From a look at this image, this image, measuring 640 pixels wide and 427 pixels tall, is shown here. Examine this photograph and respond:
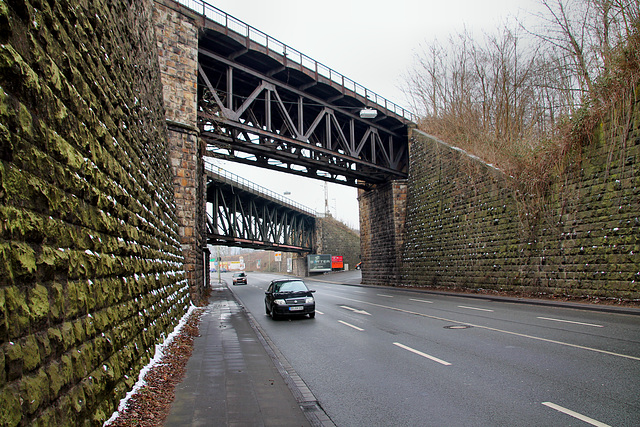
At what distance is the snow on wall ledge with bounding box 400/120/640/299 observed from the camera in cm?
1477

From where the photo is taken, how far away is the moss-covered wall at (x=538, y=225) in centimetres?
1476

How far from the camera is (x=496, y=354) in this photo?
786cm

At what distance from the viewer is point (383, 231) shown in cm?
3453

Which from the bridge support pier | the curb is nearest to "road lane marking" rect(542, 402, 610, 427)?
the curb

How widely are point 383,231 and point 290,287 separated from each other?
1996cm

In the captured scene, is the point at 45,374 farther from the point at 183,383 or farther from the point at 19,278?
the point at 183,383

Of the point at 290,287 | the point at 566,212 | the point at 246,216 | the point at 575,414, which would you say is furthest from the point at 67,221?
the point at 246,216

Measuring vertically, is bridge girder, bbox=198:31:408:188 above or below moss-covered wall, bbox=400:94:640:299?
above

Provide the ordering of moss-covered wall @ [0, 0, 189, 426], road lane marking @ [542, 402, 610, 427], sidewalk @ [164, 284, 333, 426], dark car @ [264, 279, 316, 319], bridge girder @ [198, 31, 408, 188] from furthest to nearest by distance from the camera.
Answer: bridge girder @ [198, 31, 408, 188] < dark car @ [264, 279, 316, 319] < sidewalk @ [164, 284, 333, 426] < road lane marking @ [542, 402, 610, 427] < moss-covered wall @ [0, 0, 189, 426]

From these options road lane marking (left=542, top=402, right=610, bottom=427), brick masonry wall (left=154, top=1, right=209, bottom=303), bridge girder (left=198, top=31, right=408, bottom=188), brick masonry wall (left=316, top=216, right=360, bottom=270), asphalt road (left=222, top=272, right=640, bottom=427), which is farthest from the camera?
brick masonry wall (left=316, top=216, right=360, bottom=270)

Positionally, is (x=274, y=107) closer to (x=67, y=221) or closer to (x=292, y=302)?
(x=292, y=302)

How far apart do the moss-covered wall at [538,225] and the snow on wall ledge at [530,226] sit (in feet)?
0.13

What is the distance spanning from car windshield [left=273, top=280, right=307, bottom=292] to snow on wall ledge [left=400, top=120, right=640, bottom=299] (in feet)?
35.8

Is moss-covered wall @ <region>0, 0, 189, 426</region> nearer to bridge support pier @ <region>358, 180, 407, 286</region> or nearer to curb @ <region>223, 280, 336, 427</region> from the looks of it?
curb @ <region>223, 280, 336, 427</region>
